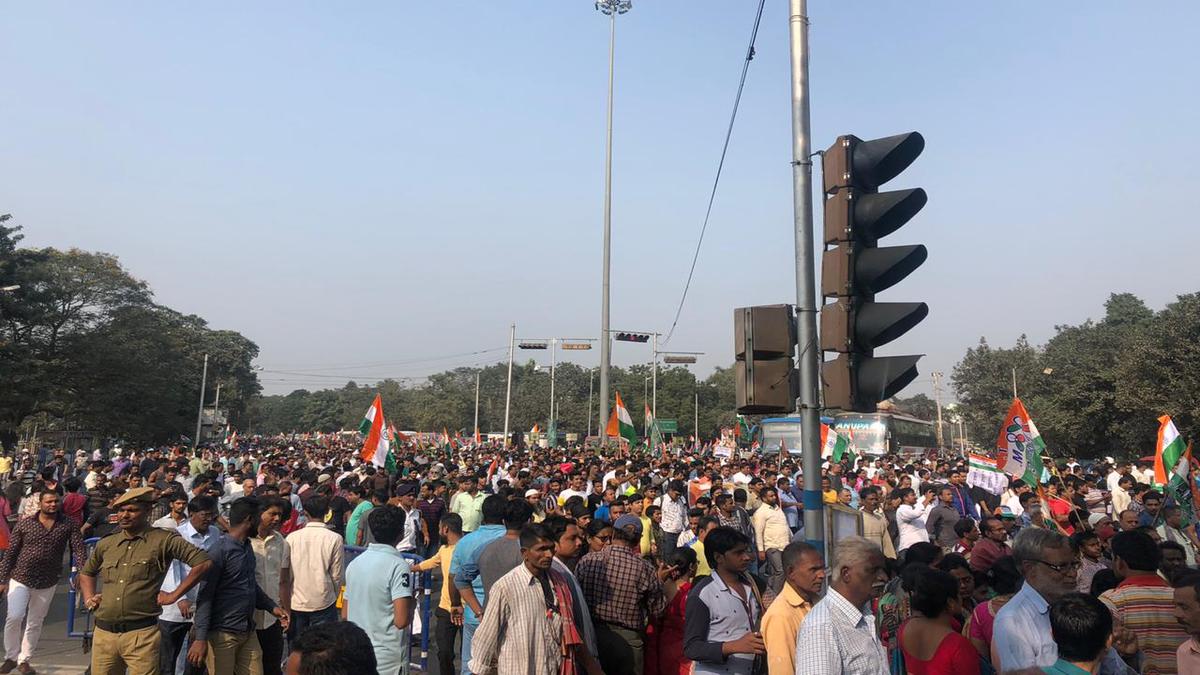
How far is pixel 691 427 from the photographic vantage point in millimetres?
84188

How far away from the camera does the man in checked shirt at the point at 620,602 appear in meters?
5.30

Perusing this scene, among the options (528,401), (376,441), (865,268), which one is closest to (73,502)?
(376,441)

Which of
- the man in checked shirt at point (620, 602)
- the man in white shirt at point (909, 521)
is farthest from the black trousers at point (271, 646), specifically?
the man in white shirt at point (909, 521)

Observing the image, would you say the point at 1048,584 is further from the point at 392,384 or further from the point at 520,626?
the point at 392,384

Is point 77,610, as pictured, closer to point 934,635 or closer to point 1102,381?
point 934,635

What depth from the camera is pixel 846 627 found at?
347cm

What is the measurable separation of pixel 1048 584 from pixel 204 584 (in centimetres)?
507

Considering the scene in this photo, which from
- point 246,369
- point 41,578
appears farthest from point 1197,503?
point 246,369

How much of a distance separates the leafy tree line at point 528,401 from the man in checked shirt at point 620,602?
2498 inches

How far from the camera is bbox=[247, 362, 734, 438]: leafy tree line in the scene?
269 feet

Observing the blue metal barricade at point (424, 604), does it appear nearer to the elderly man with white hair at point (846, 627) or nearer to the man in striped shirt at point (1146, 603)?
the elderly man with white hair at point (846, 627)

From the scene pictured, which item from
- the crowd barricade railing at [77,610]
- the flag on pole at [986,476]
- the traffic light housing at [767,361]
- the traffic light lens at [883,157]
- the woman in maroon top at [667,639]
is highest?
the traffic light lens at [883,157]

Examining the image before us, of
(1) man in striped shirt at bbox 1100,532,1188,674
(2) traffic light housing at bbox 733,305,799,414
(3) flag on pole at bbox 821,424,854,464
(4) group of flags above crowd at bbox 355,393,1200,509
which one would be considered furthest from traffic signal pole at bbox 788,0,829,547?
(3) flag on pole at bbox 821,424,854,464

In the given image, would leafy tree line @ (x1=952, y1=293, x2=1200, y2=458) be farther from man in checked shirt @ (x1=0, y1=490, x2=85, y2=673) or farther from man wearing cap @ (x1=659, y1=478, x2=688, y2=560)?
man in checked shirt @ (x1=0, y1=490, x2=85, y2=673)
